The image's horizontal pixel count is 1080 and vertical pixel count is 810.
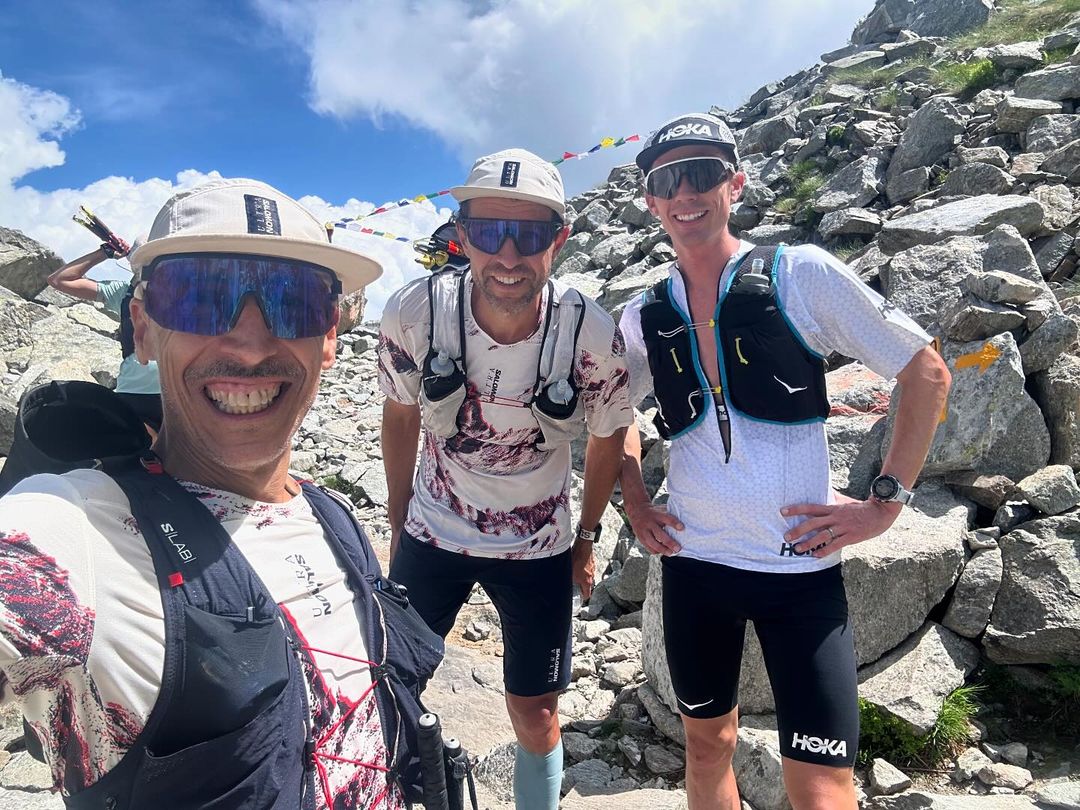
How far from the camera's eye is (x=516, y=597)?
3744 millimetres

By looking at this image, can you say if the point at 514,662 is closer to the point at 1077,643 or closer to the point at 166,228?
the point at 166,228

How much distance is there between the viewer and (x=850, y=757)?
288cm

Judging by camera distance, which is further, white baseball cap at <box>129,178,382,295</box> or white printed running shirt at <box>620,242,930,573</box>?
white printed running shirt at <box>620,242,930,573</box>

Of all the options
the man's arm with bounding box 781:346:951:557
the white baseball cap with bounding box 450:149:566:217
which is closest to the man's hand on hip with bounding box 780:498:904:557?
the man's arm with bounding box 781:346:951:557

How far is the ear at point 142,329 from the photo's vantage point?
5.94 ft

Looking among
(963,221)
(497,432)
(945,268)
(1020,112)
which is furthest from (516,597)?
(1020,112)

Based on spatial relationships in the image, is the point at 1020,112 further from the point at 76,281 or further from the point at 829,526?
the point at 76,281

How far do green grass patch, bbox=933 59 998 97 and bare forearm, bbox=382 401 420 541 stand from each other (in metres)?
19.9

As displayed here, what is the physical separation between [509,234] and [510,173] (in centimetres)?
31

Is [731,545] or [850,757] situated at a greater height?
[731,545]

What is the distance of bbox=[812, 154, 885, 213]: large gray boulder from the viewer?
14125 mm

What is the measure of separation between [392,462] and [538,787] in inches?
81.6

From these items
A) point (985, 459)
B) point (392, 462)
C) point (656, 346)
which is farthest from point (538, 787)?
point (985, 459)

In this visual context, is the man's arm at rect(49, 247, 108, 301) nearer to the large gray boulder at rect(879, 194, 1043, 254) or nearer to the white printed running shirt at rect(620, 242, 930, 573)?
the white printed running shirt at rect(620, 242, 930, 573)
